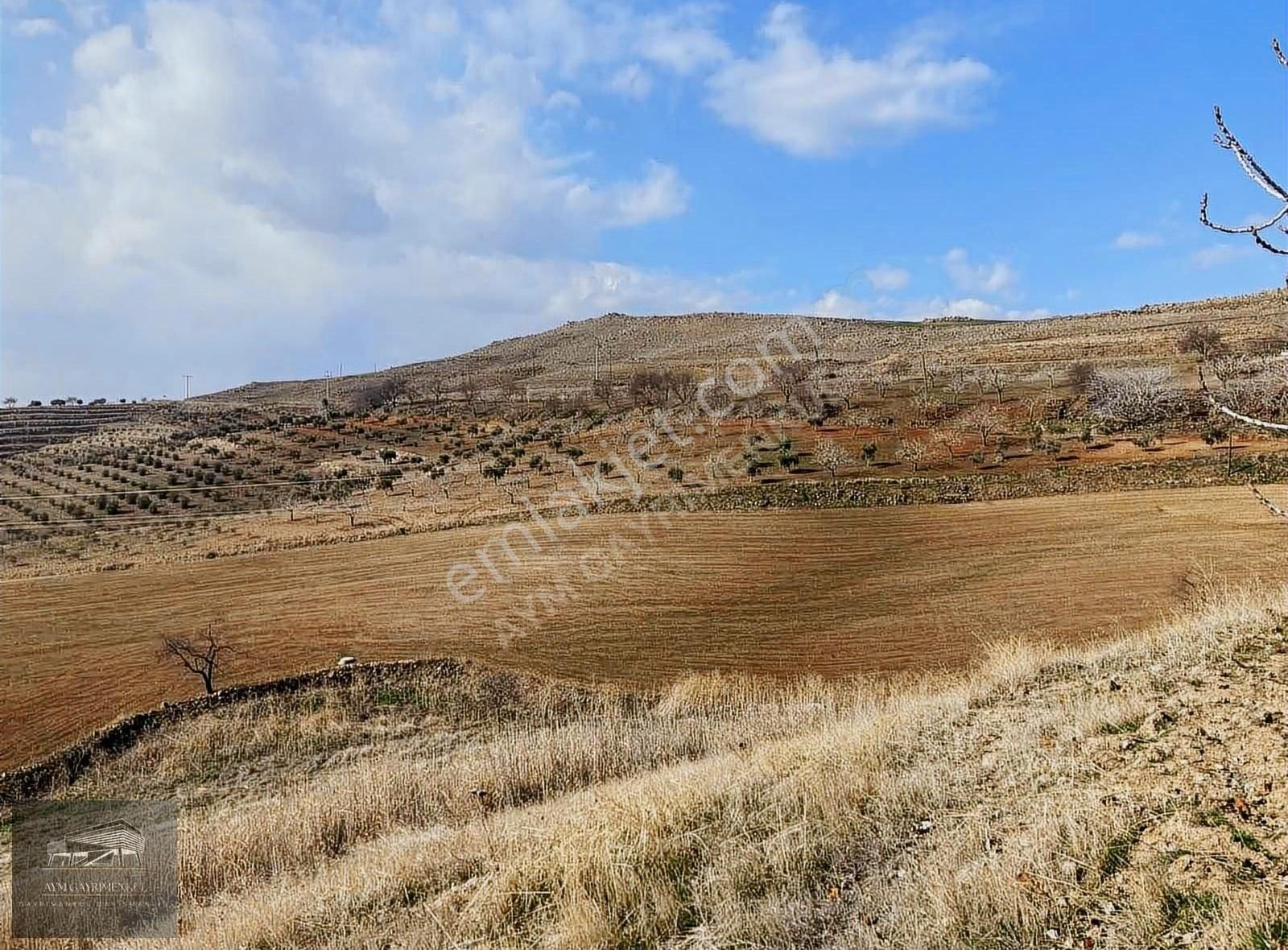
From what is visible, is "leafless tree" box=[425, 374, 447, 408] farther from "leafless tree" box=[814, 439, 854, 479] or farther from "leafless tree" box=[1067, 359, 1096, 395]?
"leafless tree" box=[1067, 359, 1096, 395]

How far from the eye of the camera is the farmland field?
1518cm

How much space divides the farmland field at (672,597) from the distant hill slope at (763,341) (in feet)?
107

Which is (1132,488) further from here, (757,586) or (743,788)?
(743,788)

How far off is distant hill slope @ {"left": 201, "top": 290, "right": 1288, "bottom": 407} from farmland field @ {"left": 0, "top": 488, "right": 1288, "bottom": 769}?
32545mm

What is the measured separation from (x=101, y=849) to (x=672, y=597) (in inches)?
501

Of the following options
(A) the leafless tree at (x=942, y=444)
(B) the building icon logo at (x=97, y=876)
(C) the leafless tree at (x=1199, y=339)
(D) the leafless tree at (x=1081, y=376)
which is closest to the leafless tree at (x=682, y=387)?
(A) the leafless tree at (x=942, y=444)

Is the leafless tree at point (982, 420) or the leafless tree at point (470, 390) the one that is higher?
the leafless tree at point (470, 390)

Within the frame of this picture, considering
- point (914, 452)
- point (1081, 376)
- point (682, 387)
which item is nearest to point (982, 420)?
point (914, 452)

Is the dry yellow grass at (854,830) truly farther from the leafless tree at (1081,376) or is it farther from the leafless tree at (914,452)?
the leafless tree at (1081,376)

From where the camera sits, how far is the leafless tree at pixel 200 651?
15.0m

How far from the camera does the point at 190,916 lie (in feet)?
19.0

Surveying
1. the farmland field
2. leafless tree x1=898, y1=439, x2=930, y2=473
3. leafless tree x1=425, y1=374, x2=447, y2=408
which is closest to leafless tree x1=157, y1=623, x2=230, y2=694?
the farmland field

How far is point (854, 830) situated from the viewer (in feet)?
15.2

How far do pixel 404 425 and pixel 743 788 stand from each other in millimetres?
53804
